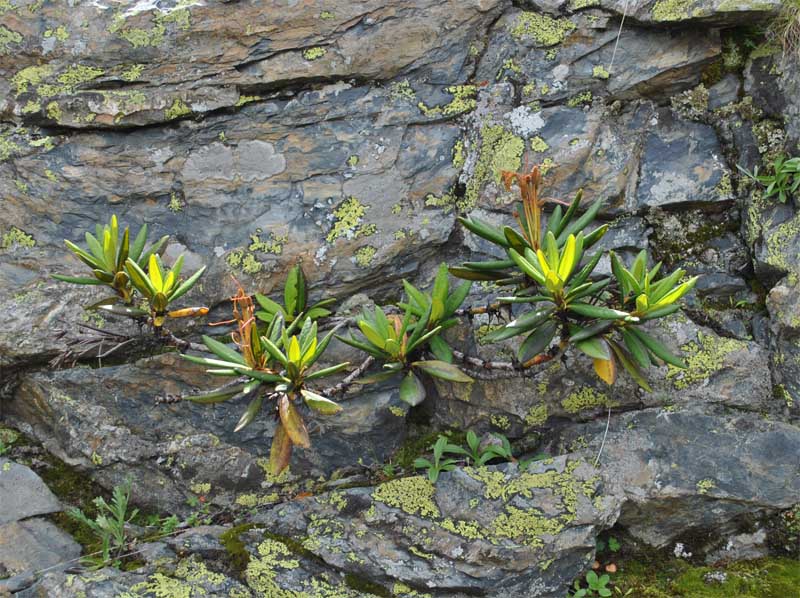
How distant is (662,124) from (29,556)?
12.2 ft

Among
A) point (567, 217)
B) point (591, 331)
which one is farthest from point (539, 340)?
point (567, 217)

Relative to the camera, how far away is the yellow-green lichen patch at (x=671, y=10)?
12.7ft

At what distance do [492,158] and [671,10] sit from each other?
3.66 feet

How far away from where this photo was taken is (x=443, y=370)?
3658 mm

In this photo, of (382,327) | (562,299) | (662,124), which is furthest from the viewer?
(662,124)

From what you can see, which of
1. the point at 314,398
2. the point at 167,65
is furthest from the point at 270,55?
the point at 314,398

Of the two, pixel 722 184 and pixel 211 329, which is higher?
pixel 722 184

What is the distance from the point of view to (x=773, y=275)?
12.6ft

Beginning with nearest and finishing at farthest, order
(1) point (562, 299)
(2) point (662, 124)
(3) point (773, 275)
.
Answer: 1. (1) point (562, 299)
2. (3) point (773, 275)
3. (2) point (662, 124)

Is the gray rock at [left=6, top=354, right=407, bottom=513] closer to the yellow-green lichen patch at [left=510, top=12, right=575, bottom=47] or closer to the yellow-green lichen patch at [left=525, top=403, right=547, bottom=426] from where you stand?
the yellow-green lichen patch at [left=525, top=403, right=547, bottom=426]

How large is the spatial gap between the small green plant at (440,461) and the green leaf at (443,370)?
1.28 feet

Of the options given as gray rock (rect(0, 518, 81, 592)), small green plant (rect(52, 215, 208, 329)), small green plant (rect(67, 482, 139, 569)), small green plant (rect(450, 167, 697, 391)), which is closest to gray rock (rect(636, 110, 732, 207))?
small green plant (rect(450, 167, 697, 391))

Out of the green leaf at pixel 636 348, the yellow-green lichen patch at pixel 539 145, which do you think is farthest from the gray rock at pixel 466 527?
the yellow-green lichen patch at pixel 539 145

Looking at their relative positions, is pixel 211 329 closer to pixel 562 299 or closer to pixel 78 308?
pixel 78 308
